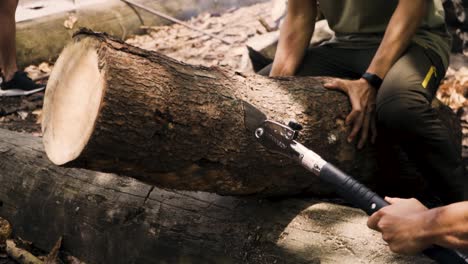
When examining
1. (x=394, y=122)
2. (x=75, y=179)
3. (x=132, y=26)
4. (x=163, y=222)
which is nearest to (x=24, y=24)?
(x=132, y=26)

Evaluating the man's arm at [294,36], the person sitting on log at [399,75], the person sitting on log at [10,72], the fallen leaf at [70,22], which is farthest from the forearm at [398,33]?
the fallen leaf at [70,22]

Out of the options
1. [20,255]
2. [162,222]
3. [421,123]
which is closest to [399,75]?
[421,123]

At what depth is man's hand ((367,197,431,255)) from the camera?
6.23ft

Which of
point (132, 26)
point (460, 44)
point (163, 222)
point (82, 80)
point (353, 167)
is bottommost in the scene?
point (132, 26)

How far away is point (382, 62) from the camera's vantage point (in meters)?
2.74

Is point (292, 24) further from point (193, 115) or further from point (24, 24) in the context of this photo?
point (24, 24)

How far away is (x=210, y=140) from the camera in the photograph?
2365 millimetres

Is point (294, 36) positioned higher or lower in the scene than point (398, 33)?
lower

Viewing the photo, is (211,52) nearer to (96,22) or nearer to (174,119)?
(96,22)

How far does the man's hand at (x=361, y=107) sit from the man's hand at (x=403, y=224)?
0.73m

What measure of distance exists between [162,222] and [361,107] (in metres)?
1.05

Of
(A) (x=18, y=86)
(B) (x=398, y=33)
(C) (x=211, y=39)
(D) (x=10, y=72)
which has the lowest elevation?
(C) (x=211, y=39)

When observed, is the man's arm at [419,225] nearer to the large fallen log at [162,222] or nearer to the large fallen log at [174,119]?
the large fallen log at [162,222]

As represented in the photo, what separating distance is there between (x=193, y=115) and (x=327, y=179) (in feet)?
1.87
